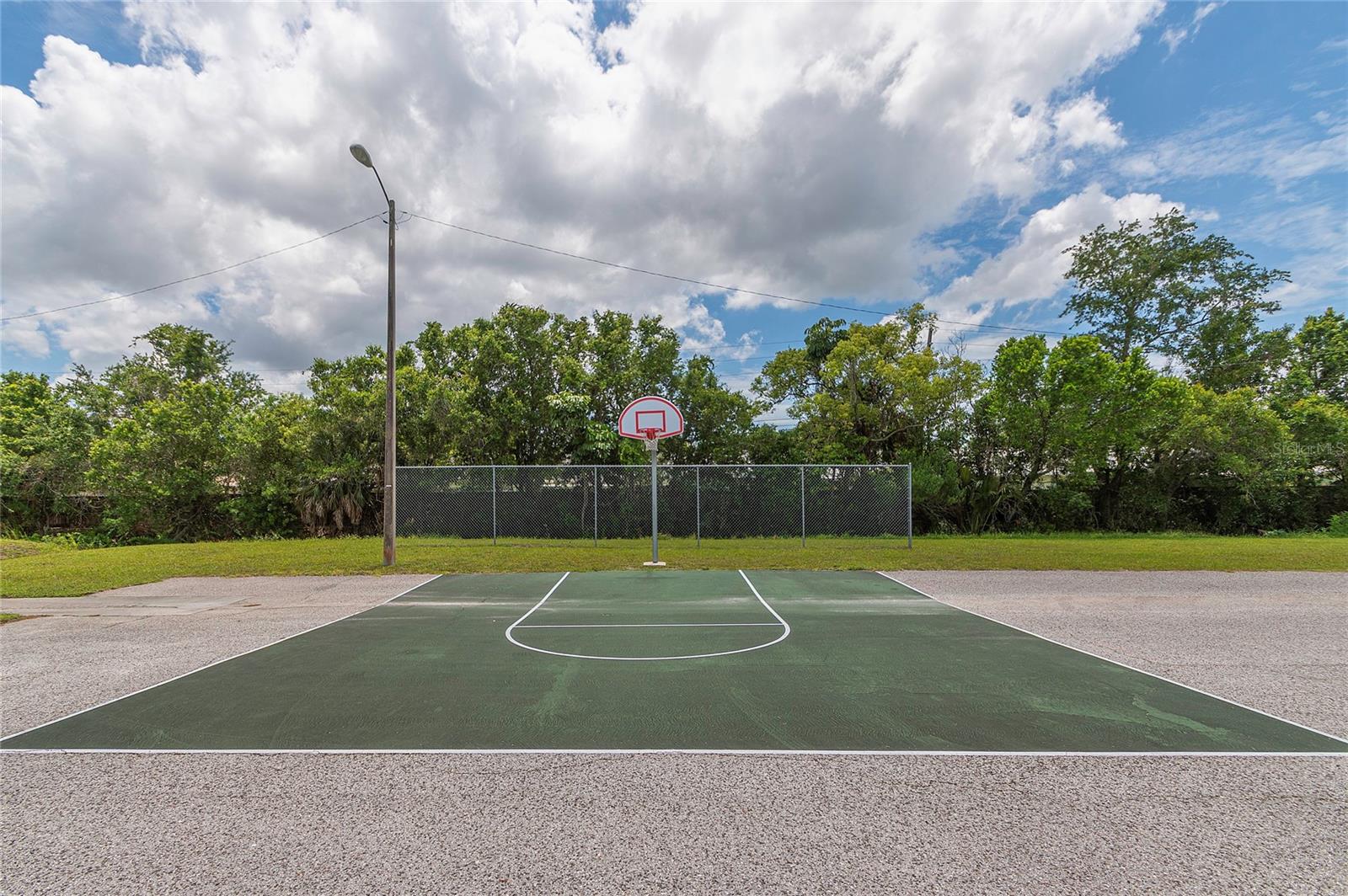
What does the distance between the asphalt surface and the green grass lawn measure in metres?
7.63

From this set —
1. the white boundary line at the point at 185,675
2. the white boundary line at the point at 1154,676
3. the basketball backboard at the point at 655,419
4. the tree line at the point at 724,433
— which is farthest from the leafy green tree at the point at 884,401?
the white boundary line at the point at 185,675

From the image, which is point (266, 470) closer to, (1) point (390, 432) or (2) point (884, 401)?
(1) point (390, 432)

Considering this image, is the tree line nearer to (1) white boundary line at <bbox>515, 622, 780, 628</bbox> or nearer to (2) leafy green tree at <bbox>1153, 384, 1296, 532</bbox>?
(2) leafy green tree at <bbox>1153, 384, 1296, 532</bbox>

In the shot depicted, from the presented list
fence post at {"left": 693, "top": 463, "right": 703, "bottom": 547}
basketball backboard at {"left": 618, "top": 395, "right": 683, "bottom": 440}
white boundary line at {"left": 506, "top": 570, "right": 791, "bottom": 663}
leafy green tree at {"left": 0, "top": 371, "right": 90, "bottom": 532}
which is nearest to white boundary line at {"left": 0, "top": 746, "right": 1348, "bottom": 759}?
white boundary line at {"left": 506, "top": 570, "right": 791, "bottom": 663}

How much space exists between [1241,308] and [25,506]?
4719 centimetres

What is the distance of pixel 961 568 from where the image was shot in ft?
36.6

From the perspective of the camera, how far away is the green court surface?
11.9 feet

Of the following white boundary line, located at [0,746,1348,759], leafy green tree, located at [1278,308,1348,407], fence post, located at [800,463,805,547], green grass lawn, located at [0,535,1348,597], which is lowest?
green grass lawn, located at [0,535,1348,597]

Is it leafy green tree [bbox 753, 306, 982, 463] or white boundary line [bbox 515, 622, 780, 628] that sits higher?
leafy green tree [bbox 753, 306, 982, 463]

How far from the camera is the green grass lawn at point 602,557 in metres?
11.0

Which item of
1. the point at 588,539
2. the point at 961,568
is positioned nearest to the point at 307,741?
the point at 961,568

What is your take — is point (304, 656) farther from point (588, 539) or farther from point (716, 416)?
point (716, 416)

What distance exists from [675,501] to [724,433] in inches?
202

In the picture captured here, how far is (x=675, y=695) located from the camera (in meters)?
4.42
